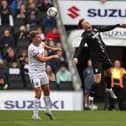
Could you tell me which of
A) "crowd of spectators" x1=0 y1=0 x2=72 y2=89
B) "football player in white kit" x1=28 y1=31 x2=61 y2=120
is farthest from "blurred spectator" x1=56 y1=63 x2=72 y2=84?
"football player in white kit" x1=28 y1=31 x2=61 y2=120

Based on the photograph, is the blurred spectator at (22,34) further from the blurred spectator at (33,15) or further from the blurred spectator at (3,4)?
the blurred spectator at (3,4)

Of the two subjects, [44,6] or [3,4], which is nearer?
[3,4]

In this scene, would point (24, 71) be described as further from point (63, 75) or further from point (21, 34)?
point (21, 34)

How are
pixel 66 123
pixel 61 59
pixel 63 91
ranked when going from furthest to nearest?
pixel 61 59 < pixel 63 91 < pixel 66 123

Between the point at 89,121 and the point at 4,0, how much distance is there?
11.3m

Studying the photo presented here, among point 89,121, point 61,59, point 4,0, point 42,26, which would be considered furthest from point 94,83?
point 89,121

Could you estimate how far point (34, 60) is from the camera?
54.2ft

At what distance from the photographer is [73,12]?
27.3m

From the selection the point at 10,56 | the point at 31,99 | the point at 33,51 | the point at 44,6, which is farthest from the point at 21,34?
the point at 33,51

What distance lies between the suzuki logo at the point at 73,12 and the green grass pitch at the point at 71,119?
8978 mm

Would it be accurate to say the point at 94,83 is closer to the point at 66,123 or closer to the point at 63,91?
the point at 63,91

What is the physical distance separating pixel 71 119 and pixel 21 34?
8.87m

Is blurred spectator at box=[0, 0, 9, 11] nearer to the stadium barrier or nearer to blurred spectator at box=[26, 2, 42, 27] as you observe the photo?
blurred spectator at box=[26, 2, 42, 27]

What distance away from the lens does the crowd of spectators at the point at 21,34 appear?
2334cm
